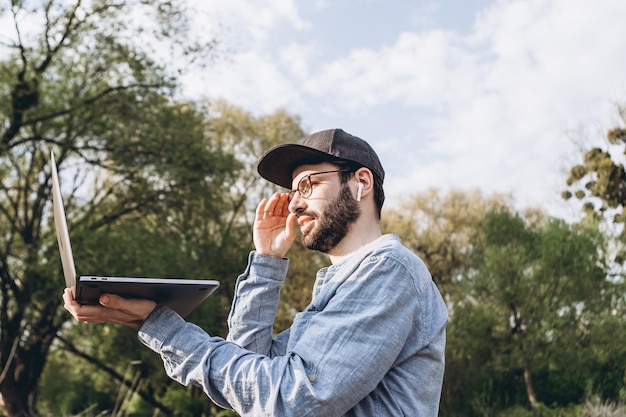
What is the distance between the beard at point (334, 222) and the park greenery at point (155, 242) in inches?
474

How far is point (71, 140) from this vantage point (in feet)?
47.0

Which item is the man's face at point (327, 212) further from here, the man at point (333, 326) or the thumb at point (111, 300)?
the thumb at point (111, 300)

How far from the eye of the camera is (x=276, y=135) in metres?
21.2

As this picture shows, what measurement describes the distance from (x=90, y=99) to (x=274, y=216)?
12.8 metres

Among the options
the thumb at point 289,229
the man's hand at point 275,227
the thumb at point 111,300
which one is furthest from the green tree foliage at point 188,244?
the thumb at point 111,300

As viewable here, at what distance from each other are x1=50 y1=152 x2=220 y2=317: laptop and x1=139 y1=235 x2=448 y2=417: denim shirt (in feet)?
0.20

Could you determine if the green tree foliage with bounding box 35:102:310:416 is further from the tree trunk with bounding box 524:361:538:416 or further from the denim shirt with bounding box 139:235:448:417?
the denim shirt with bounding box 139:235:448:417

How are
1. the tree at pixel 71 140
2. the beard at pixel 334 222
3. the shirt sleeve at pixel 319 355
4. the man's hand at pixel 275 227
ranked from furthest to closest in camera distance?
the tree at pixel 71 140
the man's hand at pixel 275 227
the beard at pixel 334 222
the shirt sleeve at pixel 319 355

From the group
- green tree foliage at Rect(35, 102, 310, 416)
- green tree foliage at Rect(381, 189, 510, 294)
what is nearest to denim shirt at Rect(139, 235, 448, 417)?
green tree foliage at Rect(35, 102, 310, 416)

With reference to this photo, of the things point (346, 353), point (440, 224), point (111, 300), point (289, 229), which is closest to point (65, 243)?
point (111, 300)

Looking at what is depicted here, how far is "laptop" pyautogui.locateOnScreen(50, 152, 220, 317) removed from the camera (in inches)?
61.2

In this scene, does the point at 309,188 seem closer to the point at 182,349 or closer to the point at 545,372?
the point at 182,349

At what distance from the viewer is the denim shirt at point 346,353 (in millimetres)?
1498

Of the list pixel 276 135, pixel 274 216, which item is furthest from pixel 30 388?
pixel 274 216
